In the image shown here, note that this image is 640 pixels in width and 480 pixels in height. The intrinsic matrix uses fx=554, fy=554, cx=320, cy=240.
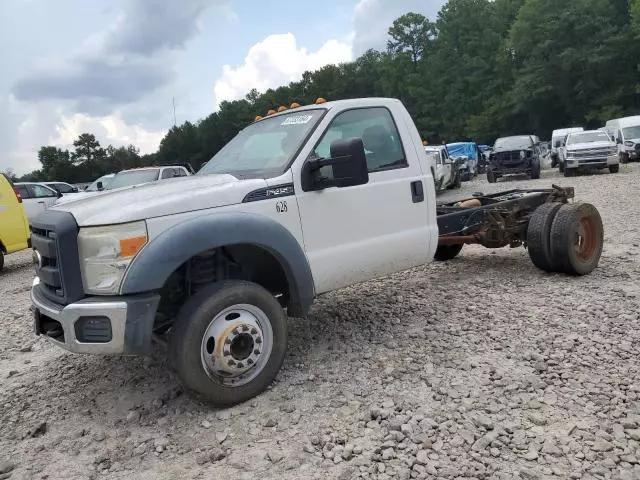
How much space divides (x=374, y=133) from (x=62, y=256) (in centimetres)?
266

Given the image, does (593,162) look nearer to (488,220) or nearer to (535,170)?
(535,170)

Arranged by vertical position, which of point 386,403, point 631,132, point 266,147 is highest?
point 631,132

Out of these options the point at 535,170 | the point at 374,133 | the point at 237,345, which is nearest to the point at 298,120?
the point at 374,133

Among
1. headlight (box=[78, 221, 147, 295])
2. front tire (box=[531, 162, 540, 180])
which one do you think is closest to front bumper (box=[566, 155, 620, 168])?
front tire (box=[531, 162, 540, 180])

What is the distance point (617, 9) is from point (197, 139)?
55.6m

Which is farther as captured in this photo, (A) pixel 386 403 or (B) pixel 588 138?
(B) pixel 588 138

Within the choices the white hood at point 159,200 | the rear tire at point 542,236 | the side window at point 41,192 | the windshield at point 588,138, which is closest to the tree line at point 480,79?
the side window at point 41,192

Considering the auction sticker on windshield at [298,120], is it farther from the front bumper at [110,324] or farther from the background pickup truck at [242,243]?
the front bumper at [110,324]

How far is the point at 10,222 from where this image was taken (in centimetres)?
1012

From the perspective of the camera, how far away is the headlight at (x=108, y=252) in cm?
329

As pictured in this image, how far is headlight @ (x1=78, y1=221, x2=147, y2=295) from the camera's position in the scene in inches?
130

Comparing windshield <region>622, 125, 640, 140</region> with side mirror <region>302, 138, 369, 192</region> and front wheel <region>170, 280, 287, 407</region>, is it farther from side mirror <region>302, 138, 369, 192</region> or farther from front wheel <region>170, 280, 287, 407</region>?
front wheel <region>170, 280, 287, 407</region>

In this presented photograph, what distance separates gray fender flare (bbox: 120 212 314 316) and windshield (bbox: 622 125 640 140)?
26.2 meters

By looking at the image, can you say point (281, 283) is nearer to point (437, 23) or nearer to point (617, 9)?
point (617, 9)
